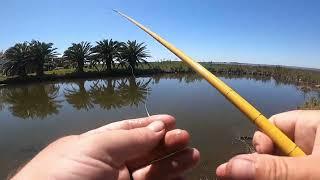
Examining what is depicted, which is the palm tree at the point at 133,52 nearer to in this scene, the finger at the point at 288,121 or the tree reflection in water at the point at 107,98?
the tree reflection in water at the point at 107,98

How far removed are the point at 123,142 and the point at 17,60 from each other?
102ft

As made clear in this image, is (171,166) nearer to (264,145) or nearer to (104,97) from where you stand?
(264,145)

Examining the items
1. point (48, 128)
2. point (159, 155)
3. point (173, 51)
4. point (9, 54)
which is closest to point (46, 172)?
point (159, 155)

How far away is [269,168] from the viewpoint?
1.00m

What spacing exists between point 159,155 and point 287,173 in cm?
86

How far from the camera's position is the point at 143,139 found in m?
1.54

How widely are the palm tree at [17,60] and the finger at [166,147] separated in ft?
101

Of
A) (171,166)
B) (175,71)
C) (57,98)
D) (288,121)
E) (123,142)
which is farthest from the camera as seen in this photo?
(175,71)

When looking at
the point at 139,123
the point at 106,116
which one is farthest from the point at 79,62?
the point at 139,123

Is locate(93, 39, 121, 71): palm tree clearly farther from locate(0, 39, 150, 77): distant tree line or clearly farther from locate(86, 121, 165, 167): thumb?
locate(86, 121, 165, 167): thumb

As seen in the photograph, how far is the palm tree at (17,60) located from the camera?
97.0 ft

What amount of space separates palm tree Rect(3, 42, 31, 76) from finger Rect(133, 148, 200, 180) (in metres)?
30.7

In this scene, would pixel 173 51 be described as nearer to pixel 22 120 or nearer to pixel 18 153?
pixel 18 153

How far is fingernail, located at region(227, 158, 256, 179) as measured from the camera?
1.00 metres
